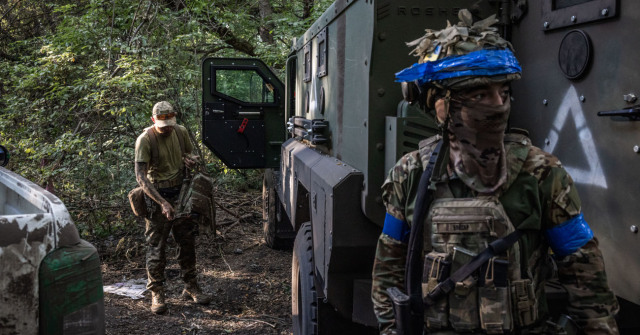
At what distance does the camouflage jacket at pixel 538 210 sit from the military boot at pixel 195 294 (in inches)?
151

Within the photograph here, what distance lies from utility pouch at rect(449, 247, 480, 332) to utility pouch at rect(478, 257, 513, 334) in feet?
0.10

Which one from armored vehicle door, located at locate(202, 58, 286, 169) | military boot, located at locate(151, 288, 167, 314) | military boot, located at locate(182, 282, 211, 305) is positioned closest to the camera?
military boot, located at locate(151, 288, 167, 314)

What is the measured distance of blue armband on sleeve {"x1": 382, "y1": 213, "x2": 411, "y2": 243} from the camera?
1.97m

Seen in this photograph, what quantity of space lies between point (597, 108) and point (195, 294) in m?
4.26

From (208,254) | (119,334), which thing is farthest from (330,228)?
(208,254)

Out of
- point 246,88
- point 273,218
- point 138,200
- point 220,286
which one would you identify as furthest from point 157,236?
point 246,88

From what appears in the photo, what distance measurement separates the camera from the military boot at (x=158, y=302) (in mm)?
5273

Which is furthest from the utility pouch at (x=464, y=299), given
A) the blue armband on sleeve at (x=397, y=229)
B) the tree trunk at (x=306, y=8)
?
the tree trunk at (x=306, y=8)

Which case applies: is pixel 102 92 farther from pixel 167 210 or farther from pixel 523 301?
pixel 523 301

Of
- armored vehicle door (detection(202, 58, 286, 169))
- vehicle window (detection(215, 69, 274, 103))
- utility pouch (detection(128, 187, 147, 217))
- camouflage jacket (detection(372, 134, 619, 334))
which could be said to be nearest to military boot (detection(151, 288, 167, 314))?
utility pouch (detection(128, 187, 147, 217))

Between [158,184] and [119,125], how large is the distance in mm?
3256

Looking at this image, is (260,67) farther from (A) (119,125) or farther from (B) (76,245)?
(B) (76,245)

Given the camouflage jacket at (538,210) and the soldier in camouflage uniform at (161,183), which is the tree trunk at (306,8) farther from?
the camouflage jacket at (538,210)

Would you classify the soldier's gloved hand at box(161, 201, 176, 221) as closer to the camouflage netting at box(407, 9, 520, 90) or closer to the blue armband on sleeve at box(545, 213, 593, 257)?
the camouflage netting at box(407, 9, 520, 90)
